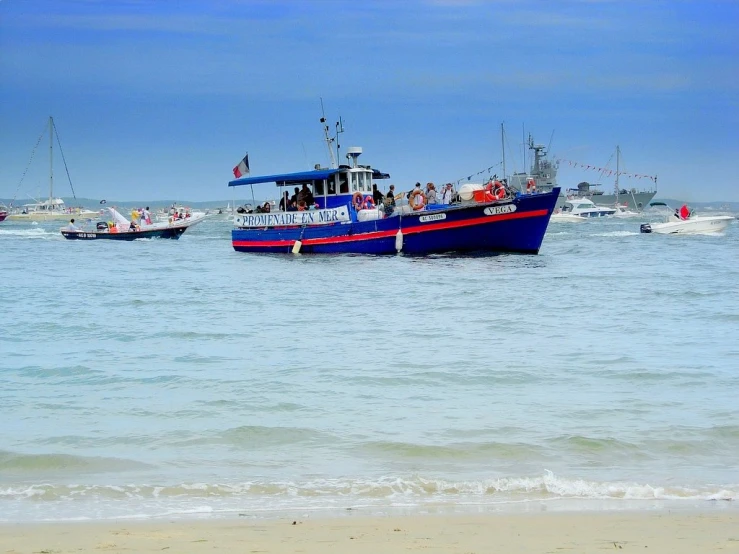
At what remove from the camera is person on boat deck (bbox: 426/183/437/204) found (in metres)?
32.5

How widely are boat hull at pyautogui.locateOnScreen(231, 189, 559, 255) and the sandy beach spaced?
25057mm

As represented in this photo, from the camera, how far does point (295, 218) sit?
3512cm

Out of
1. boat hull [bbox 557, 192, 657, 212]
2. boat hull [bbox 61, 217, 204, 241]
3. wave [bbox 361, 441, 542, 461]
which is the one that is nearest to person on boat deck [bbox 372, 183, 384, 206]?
boat hull [bbox 61, 217, 204, 241]

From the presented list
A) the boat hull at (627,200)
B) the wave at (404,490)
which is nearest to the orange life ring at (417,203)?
the wave at (404,490)

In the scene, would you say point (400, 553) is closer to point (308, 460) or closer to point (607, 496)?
point (607, 496)

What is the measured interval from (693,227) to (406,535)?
163 ft

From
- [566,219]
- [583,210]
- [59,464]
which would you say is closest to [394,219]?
[59,464]

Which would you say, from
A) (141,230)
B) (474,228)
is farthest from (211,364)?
(141,230)

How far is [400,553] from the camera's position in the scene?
16.3 ft

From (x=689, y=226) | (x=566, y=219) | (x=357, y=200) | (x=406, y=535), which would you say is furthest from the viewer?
(x=566, y=219)

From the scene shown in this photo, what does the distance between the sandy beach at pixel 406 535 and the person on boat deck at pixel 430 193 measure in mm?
26990

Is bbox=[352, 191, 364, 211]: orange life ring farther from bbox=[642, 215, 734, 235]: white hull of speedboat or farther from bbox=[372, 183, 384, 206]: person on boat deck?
bbox=[642, 215, 734, 235]: white hull of speedboat

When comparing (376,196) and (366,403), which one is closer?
(366,403)

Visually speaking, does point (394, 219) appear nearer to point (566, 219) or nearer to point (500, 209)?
point (500, 209)
